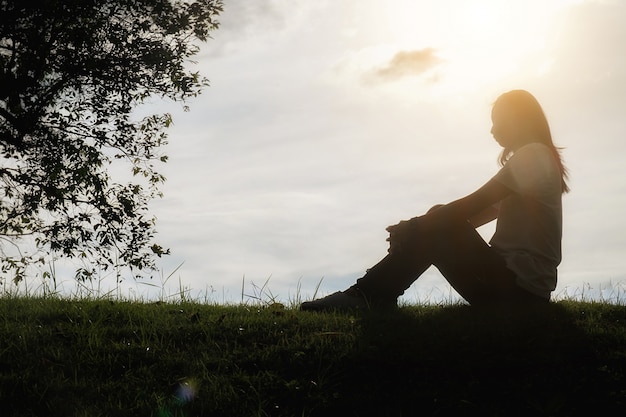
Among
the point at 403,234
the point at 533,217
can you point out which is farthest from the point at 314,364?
the point at 533,217

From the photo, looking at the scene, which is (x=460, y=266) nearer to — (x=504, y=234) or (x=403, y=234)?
(x=504, y=234)

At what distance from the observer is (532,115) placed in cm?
704

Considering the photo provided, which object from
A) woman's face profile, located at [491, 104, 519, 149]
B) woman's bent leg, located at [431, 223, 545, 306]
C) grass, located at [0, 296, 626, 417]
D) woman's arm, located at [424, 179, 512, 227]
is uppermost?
woman's face profile, located at [491, 104, 519, 149]

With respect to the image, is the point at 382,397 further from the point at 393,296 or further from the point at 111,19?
the point at 111,19

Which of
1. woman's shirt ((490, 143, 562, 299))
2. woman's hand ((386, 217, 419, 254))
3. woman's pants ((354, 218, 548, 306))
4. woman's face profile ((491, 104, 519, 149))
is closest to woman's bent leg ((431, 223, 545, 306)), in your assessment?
woman's pants ((354, 218, 548, 306))

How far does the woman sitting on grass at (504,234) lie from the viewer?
21.9 feet

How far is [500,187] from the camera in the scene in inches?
263

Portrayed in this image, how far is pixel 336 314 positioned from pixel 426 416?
2.31 metres

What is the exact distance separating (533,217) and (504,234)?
40 centimetres

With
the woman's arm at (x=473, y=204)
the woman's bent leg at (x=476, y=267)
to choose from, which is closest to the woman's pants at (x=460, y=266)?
the woman's bent leg at (x=476, y=267)

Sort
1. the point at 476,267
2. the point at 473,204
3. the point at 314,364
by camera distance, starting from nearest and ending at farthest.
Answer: the point at 314,364
the point at 473,204
the point at 476,267

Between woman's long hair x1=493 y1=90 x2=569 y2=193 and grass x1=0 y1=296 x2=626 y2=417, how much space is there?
5.50ft

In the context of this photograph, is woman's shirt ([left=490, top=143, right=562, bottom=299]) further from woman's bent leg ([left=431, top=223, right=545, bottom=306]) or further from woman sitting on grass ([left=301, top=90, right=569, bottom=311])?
woman's bent leg ([left=431, top=223, right=545, bottom=306])

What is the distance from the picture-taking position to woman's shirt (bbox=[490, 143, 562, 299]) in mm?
6656
